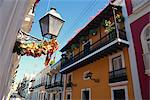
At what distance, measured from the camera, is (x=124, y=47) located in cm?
1010

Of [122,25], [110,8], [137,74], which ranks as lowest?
[137,74]

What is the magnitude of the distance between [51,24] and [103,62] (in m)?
9.47

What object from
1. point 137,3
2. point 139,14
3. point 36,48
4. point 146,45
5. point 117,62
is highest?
point 137,3

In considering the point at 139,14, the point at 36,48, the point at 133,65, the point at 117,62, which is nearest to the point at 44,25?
the point at 36,48

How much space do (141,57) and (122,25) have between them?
2772mm

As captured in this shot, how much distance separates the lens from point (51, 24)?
2.86m

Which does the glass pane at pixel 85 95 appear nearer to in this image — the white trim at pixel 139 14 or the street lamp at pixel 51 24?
the white trim at pixel 139 14

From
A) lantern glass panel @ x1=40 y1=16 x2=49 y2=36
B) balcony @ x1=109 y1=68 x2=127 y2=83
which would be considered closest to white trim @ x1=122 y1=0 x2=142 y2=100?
balcony @ x1=109 y1=68 x2=127 y2=83

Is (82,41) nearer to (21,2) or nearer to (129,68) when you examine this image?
(129,68)

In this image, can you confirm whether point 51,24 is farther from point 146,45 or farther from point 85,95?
point 85,95

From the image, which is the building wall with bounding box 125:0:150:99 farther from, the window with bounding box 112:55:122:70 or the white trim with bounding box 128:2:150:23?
the window with bounding box 112:55:122:70

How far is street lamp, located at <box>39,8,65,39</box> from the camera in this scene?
2.85 metres

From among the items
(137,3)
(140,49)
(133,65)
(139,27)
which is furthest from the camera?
(137,3)

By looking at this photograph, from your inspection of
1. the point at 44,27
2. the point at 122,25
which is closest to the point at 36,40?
the point at 44,27
